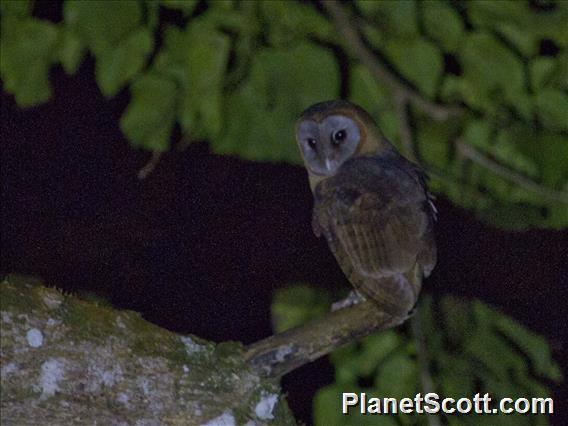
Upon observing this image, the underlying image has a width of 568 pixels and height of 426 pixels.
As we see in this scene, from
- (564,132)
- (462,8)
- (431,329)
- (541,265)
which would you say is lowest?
(541,265)

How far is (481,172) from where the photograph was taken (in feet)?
5.78

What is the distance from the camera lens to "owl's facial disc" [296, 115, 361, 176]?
1.32 m

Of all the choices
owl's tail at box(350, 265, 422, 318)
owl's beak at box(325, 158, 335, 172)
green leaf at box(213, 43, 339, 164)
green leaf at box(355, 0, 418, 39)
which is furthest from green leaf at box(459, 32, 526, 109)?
owl's tail at box(350, 265, 422, 318)

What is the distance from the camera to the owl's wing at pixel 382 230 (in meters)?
1.15

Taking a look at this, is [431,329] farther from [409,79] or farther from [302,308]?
[409,79]

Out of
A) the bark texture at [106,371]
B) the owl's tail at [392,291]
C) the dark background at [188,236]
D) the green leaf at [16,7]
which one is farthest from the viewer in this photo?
the dark background at [188,236]

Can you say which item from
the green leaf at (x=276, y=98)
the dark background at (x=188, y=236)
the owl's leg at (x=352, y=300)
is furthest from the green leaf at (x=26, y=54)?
the dark background at (x=188, y=236)

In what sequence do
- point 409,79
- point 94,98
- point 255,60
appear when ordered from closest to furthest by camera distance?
point 255,60 → point 409,79 → point 94,98

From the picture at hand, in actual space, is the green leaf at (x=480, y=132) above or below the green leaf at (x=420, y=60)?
below

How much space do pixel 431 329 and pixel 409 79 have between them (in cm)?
51

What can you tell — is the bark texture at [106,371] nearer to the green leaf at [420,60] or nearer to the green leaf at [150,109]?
the green leaf at [150,109]

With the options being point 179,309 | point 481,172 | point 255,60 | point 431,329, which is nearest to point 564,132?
point 481,172

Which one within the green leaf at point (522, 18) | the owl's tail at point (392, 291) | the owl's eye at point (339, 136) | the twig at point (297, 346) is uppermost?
the green leaf at point (522, 18)

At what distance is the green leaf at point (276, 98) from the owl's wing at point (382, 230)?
29 centimetres
